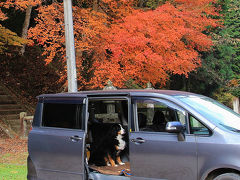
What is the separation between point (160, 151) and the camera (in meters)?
4.71

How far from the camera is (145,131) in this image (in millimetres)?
5012

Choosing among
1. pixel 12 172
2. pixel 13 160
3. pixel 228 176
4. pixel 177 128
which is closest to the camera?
pixel 228 176

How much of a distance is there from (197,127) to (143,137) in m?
0.79

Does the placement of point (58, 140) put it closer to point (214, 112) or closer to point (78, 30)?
point (214, 112)

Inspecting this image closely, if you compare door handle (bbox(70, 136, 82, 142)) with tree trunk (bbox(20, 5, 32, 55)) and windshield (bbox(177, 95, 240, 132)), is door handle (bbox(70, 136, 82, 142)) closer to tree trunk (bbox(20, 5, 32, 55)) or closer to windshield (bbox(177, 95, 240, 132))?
windshield (bbox(177, 95, 240, 132))

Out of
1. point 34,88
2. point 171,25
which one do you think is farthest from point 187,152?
point 34,88

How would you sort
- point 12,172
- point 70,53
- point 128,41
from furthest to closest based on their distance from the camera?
Result: point 128,41
point 70,53
point 12,172

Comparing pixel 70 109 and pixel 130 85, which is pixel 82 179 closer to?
pixel 70 109

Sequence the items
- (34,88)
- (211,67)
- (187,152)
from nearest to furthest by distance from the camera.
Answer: (187,152) → (34,88) → (211,67)

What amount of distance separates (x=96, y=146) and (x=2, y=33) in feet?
36.1

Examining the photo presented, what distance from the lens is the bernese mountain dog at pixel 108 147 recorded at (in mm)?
6090

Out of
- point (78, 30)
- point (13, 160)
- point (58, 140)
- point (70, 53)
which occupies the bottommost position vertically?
point (13, 160)

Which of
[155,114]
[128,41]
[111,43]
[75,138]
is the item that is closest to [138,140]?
[155,114]

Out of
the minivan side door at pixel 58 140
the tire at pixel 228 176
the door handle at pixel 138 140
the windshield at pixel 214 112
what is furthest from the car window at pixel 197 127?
the minivan side door at pixel 58 140
